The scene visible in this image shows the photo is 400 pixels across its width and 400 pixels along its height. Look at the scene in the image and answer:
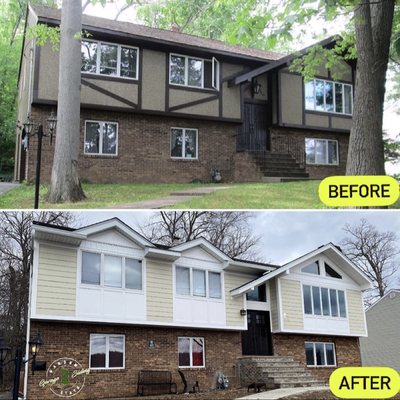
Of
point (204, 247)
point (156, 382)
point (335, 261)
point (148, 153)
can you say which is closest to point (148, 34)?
point (148, 153)

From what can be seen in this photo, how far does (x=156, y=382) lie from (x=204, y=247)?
2.65 metres

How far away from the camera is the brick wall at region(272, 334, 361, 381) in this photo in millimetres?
11242

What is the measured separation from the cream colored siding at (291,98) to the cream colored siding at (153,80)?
490cm

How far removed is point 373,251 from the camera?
800 cm

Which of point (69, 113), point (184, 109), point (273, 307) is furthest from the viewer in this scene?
point (184, 109)

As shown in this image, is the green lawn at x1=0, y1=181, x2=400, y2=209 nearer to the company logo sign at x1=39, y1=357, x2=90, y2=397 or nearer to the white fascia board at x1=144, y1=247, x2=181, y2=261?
the white fascia board at x1=144, y1=247, x2=181, y2=261

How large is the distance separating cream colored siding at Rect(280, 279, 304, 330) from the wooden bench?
3.08 m

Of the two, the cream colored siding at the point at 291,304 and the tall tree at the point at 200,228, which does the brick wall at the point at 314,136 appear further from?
the tall tree at the point at 200,228

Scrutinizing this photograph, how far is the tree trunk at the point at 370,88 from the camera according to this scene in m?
9.04

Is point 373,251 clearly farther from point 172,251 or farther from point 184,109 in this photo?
point 184,109

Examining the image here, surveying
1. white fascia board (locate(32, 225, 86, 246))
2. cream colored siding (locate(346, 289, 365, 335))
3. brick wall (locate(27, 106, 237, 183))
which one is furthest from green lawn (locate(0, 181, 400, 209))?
white fascia board (locate(32, 225, 86, 246))

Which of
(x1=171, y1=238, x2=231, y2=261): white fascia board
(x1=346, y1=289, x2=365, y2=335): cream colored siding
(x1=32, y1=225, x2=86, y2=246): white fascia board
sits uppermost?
(x1=171, y1=238, x2=231, y2=261): white fascia board

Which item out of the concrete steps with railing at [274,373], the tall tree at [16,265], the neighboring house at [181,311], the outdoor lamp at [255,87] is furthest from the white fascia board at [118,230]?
the outdoor lamp at [255,87]

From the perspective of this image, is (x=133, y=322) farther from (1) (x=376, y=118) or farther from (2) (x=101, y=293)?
(1) (x=376, y=118)
